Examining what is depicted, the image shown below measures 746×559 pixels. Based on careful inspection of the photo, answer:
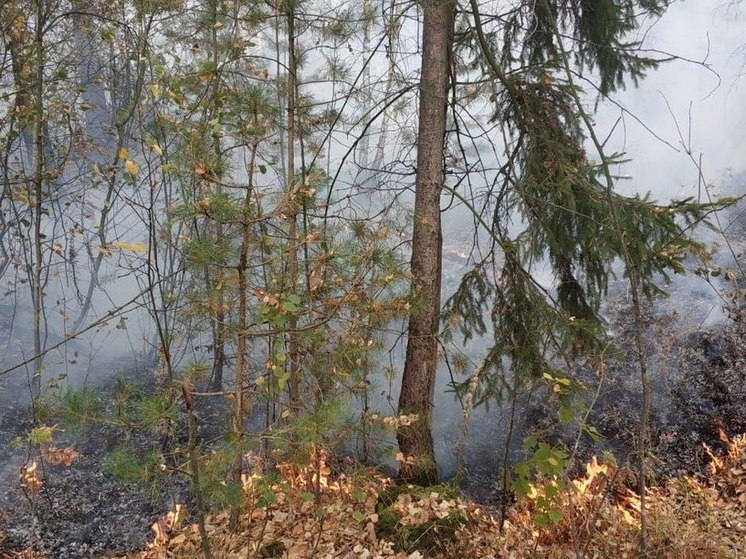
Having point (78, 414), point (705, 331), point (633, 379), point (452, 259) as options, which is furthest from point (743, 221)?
point (78, 414)

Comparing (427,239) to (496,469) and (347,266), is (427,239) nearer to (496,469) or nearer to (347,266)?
(347,266)

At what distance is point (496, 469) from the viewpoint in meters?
6.72

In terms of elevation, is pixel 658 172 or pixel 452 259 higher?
pixel 658 172

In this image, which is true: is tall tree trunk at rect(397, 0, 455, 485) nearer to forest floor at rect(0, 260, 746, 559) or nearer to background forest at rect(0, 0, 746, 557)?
background forest at rect(0, 0, 746, 557)

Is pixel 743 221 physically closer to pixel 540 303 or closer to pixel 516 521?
pixel 540 303

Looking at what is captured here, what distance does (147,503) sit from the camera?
5.72 meters

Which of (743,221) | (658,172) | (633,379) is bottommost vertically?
(633,379)

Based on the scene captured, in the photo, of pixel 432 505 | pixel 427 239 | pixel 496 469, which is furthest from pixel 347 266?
pixel 496 469

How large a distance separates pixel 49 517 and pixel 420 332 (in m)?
4.63

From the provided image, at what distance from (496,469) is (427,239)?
3.91 meters

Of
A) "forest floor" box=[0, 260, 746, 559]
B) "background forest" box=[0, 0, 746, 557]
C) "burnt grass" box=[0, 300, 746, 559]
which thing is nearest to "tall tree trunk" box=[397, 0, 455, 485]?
"background forest" box=[0, 0, 746, 557]


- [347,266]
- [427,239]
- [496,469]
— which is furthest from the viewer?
[496,469]

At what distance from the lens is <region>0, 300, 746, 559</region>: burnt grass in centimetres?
519

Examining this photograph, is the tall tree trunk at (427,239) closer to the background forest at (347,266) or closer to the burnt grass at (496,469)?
the background forest at (347,266)
